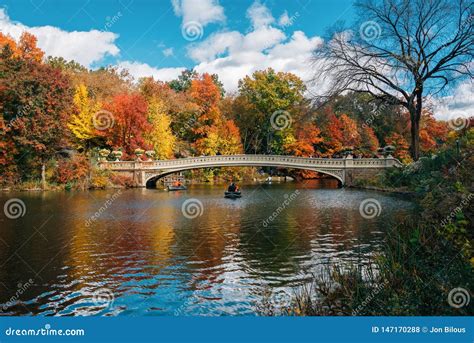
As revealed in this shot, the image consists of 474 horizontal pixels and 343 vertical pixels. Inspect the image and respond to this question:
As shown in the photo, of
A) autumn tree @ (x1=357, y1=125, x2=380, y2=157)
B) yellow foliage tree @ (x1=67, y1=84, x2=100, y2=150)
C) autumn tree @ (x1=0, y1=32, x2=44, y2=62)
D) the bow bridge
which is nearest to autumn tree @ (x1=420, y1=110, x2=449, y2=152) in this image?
autumn tree @ (x1=357, y1=125, x2=380, y2=157)

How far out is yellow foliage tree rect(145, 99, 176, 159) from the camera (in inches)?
1754

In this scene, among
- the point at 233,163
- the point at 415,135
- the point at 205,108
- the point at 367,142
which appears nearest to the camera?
the point at 415,135

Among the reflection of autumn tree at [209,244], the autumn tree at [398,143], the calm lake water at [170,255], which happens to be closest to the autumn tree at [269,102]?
the autumn tree at [398,143]

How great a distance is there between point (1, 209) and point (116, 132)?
69.3ft

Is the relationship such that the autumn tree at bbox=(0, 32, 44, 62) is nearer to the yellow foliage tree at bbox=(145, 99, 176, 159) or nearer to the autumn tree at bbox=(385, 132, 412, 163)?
the yellow foliage tree at bbox=(145, 99, 176, 159)

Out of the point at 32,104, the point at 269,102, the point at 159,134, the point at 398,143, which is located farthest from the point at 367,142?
the point at 32,104

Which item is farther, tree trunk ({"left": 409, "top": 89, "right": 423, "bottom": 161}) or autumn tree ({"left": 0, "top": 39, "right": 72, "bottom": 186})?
autumn tree ({"left": 0, "top": 39, "right": 72, "bottom": 186})

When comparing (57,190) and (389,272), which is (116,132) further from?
(389,272)

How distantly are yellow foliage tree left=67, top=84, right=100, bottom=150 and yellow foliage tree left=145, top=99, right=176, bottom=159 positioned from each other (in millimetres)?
5667

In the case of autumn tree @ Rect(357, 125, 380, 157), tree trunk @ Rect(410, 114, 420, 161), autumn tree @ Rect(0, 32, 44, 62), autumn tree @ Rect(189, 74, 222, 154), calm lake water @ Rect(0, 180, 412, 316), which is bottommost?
calm lake water @ Rect(0, 180, 412, 316)

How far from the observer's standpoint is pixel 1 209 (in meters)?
20.7

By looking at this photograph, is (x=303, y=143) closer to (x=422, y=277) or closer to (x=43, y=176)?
(x=43, y=176)

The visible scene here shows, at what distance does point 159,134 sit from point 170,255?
3486 cm

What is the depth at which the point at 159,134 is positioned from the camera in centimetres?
4494
